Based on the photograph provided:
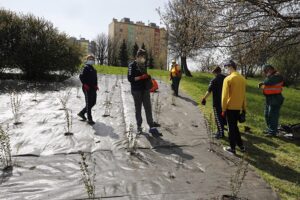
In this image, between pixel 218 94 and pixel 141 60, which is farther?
pixel 218 94

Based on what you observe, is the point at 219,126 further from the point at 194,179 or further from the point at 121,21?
the point at 121,21

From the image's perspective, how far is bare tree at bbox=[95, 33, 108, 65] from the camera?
80.8 metres

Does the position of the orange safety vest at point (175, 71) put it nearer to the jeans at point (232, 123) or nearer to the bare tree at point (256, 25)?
the bare tree at point (256, 25)

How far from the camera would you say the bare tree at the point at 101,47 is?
80.8 metres

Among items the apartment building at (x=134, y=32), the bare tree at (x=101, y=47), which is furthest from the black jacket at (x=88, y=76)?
the apartment building at (x=134, y=32)

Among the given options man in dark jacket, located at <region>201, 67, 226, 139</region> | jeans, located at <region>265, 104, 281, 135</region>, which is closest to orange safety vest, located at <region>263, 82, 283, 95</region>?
jeans, located at <region>265, 104, 281, 135</region>

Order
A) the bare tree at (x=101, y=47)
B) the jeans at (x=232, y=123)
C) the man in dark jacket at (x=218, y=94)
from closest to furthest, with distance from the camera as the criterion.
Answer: the jeans at (x=232, y=123) < the man in dark jacket at (x=218, y=94) < the bare tree at (x=101, y=47)

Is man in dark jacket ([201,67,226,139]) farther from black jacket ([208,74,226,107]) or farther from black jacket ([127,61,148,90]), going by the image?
black jacket ([127,61,148,90])

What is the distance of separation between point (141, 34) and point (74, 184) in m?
107

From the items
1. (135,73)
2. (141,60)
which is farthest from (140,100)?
(141,60)

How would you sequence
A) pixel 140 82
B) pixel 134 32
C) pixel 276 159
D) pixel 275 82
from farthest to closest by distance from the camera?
pixel 134 32
pixel 275 82
pixel 140 82
pixel 276 159

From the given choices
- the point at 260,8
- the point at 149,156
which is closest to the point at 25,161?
the point at 149,156

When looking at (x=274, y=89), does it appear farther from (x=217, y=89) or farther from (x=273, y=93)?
(x=217, y=89)

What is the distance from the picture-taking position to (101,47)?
81.1 m
